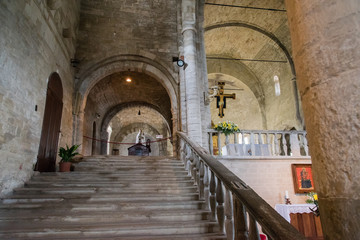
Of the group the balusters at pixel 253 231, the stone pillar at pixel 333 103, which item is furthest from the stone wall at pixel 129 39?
the stone pillar at pixel 333 103

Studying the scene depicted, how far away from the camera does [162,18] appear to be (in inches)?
411

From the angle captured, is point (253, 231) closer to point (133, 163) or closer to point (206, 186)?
point (206, 186)

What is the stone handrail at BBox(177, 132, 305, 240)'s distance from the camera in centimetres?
171

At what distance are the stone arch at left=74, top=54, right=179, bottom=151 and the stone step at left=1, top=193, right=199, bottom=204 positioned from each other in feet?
15.7

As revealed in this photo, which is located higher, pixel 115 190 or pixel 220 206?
pixel 115 190

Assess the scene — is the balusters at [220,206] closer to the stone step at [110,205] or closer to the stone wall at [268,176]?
the stone step at [110,205]

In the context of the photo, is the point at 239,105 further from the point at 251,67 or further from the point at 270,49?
the point at 270,49

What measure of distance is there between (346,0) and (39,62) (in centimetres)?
604

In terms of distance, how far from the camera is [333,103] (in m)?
1.30

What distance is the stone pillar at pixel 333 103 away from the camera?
1.20 meters

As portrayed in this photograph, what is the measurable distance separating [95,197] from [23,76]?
9.38ft

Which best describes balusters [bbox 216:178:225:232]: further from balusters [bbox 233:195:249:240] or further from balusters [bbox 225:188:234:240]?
balusters [bbox 233:195:249:240]

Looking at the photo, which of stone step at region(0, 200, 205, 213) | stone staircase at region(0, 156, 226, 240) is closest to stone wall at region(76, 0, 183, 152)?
stone staircase at region(0, 156, 226, 240)

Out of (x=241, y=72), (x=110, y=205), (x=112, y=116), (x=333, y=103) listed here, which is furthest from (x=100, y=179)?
(x=241, y=72)
